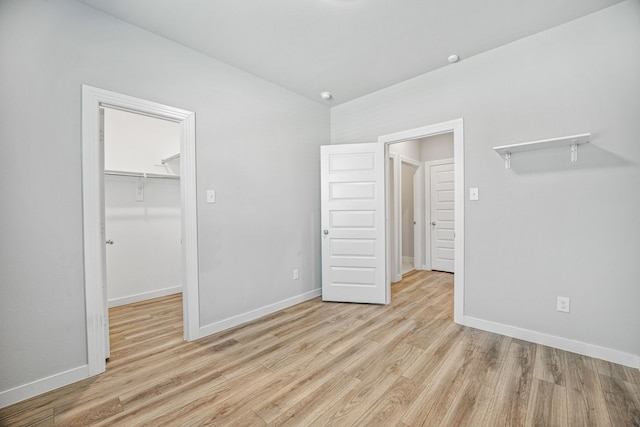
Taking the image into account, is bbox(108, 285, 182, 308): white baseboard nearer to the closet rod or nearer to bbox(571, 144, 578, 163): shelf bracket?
the closet rod

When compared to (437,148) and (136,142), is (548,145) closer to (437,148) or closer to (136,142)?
(437,148)

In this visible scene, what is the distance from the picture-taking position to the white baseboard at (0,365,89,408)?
1.64 m

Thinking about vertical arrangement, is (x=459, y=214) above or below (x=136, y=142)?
below

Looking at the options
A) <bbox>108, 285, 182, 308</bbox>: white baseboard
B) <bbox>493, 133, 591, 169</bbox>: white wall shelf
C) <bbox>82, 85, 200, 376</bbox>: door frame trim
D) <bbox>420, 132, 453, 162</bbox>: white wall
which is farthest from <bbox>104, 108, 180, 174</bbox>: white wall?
<bbox>420, 132, 453, 162</bbox>: white wall

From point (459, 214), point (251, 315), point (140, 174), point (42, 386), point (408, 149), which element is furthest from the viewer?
point (408, 149)

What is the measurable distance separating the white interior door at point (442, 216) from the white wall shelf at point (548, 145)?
2.64 m

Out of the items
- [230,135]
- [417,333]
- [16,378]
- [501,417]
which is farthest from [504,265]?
[16,378]

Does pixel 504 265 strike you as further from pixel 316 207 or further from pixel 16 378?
pixel 16 378

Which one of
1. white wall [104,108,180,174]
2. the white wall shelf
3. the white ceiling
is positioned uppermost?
the white ceiling

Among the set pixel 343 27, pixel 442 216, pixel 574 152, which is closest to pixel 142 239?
pixel 343 27

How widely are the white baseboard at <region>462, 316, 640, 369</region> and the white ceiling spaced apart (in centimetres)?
261

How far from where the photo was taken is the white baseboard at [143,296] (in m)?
3.35

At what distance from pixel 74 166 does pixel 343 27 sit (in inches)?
90.7

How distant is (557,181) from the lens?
88.3 inches
